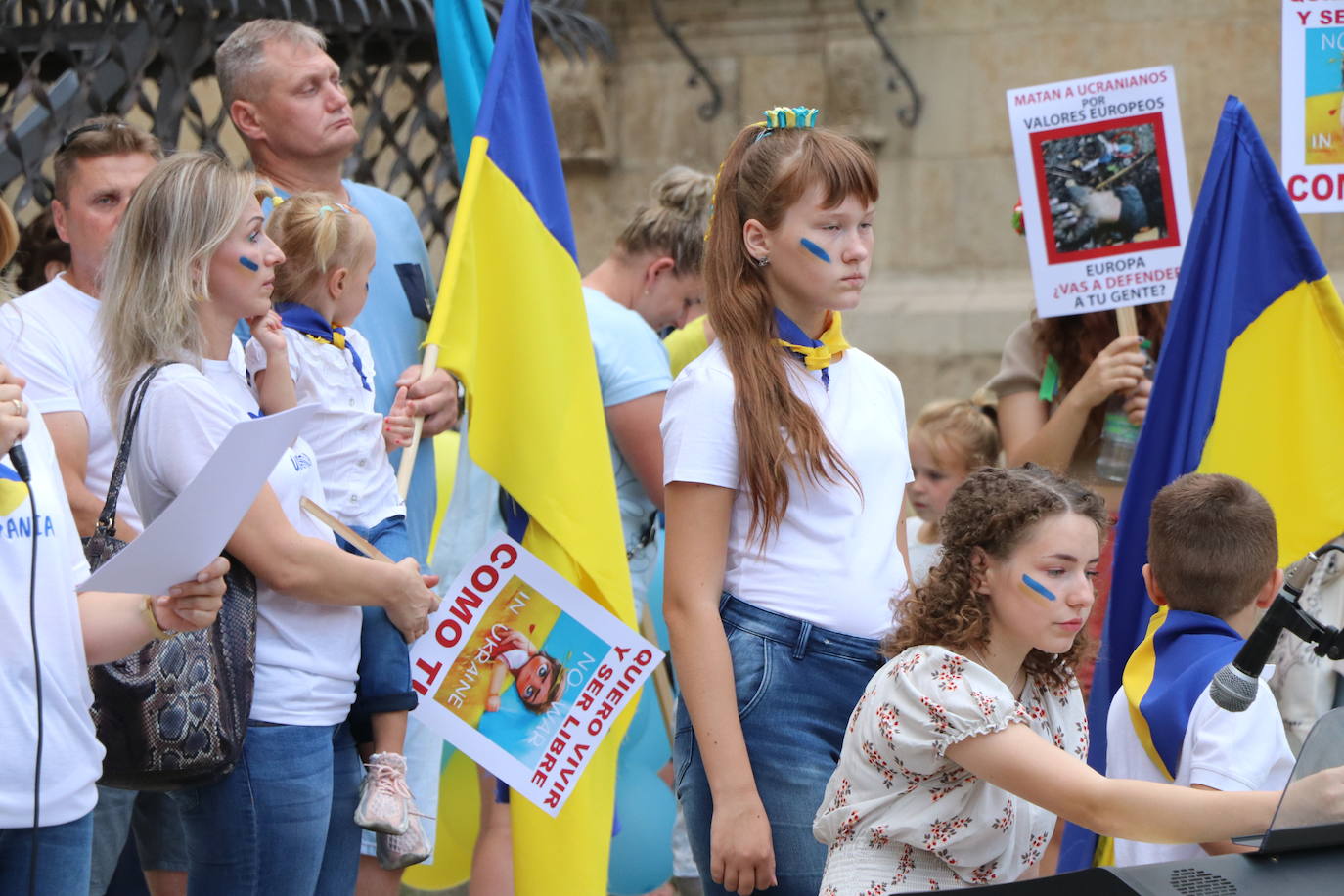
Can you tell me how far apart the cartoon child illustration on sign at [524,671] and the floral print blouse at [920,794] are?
3.45 feet

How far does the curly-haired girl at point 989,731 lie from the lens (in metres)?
2.23

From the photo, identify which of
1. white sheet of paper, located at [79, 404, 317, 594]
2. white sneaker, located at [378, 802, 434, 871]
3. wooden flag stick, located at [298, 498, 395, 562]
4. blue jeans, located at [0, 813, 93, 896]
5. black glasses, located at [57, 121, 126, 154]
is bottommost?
white sneaker, located at [378, 802, 434, 871]

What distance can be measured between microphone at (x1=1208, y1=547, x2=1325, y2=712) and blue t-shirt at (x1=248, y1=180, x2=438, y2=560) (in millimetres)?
2105

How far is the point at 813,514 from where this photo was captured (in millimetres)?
2656

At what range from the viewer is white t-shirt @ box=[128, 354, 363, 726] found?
2729 mm

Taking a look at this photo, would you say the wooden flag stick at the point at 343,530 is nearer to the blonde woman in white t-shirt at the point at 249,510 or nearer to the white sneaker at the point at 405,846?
the blonde woman in white t-shirt at the point at 249,510

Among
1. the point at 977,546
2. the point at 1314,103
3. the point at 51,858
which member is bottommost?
the point at 51,858

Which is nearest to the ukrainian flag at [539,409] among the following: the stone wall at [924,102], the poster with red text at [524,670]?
the poster with red text at [524,670]

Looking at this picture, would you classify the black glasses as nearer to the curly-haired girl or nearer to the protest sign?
the curly-haired girl

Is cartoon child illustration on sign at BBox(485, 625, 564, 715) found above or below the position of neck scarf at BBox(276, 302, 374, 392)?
below

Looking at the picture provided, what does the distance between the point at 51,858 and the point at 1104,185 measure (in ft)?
9.59

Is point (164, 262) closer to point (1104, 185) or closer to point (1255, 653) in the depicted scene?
point (1255, 653)

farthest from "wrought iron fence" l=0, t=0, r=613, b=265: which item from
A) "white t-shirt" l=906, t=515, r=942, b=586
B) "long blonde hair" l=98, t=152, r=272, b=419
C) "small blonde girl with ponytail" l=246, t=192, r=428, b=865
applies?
"white t-shirt" l=906, t=515, r=942, b=586

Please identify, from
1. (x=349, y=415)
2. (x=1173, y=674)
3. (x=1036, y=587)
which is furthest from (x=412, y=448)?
(x=1173, y=674)
